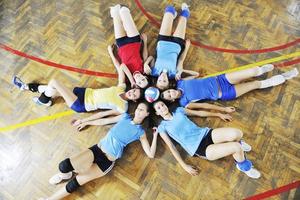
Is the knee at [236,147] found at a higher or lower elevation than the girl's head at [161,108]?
lower

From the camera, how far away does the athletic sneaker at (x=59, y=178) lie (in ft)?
9.19

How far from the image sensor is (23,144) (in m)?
3.07

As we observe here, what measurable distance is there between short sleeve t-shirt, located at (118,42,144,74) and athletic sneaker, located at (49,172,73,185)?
1259mm

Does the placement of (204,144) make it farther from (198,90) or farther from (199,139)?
(198,90)

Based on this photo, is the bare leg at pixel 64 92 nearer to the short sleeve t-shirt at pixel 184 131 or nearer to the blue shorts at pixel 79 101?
the blue shorts at pixel 79 101

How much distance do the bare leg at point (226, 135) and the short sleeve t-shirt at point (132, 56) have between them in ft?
3.48

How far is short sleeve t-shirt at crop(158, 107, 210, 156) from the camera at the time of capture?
2.73 metres

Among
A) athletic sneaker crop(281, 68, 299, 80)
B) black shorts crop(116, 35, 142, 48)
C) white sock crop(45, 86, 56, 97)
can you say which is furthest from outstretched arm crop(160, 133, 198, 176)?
athletic sneaker crop(281, 68, 299, 80)

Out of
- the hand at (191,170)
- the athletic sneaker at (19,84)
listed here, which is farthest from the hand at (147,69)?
the athletic sneaker at (19,84)

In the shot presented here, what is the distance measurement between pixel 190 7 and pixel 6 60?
242 cm

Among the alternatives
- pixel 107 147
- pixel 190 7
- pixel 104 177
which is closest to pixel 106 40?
pixel 190 7

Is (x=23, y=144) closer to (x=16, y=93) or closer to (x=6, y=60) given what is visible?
(x=16, y=93)

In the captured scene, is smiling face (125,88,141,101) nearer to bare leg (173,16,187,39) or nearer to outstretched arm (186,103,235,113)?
outstretched arm (186,103,235,113)

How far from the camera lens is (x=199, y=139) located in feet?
8.90
